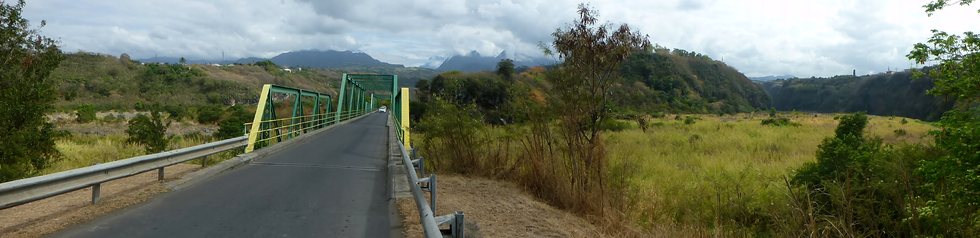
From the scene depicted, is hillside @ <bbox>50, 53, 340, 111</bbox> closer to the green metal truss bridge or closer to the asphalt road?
the green metal truss bridge

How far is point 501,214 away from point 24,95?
11.8 m

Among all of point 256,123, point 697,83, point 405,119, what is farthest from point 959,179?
point 697,83

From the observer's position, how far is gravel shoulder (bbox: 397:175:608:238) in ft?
22.3

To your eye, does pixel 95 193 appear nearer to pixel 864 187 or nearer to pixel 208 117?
pixel 864 187

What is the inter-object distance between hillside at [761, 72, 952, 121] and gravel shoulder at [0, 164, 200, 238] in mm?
93625

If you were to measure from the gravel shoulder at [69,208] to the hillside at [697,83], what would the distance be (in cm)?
7604

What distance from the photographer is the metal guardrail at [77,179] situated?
18.2ft

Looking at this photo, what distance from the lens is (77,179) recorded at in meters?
6.61

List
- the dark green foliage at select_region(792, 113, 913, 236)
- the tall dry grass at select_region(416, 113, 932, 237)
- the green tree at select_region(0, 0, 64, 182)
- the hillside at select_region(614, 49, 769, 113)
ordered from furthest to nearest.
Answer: the hillside at select_region(614, 49, 769, 113), the green tree at select_region(0, 0, 64, 182), the tall dry grass at select_region(416, 113, 932, 237), the dark green foliage at select_region(792, 113, 913, 236)

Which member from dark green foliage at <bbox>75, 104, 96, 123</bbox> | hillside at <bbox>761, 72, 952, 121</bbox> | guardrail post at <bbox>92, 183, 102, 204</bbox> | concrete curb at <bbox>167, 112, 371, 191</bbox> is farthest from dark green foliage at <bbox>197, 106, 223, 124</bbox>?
hillside at <bbox>761, 72, 952, 121</bbox>


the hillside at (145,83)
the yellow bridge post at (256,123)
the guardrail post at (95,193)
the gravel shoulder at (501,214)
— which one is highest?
the hillside at (145,83)

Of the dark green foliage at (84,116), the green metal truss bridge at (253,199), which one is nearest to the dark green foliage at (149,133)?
the green metal truss bridge at (253,199)

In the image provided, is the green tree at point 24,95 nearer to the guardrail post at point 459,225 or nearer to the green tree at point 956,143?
the guardrail post at point 459,225

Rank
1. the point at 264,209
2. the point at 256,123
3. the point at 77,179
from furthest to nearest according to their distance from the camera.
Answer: the point at 256,123 < the point at 264,209 < the point at 77,179
